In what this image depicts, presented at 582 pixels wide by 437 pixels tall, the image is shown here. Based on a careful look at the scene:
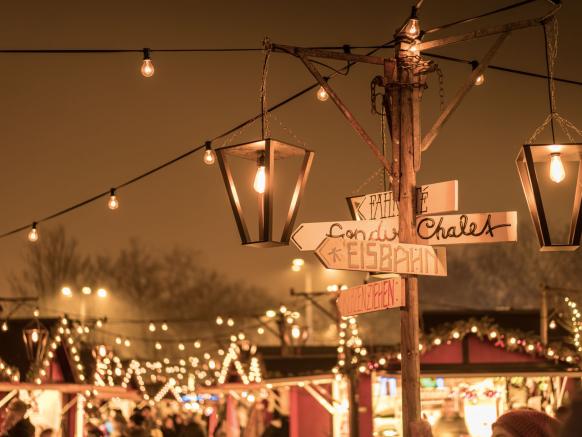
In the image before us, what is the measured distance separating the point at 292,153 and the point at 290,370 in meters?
21.9

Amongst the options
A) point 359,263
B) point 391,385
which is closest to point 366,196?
point 359,263

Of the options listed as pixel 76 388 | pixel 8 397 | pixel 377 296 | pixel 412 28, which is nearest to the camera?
pixel 377 296

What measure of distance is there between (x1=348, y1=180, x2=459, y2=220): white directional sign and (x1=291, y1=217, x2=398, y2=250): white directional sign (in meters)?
0.22

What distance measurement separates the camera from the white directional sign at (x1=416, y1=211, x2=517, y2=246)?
25.9 feet

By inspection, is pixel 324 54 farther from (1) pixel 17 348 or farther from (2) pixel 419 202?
(1) pixel 17 348

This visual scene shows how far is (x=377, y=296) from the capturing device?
8.01m

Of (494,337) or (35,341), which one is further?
(35,341)

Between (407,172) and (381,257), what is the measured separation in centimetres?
99

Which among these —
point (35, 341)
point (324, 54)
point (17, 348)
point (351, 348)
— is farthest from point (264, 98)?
point (17, 348)

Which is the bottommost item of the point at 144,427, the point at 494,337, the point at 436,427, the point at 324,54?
the point at 436,427

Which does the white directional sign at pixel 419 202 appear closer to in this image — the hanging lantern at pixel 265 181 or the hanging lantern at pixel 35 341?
the hanging lantern at pixel 265 181

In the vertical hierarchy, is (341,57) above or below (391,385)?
above

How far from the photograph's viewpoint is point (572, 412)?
2713mm

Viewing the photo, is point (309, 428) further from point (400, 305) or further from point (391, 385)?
point (400, 305)
